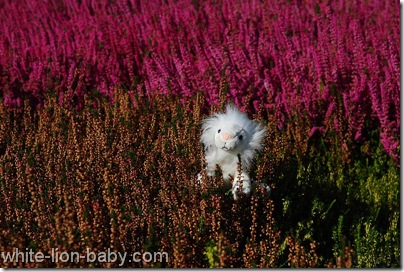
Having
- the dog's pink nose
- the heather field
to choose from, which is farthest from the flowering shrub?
the dog's pink nose

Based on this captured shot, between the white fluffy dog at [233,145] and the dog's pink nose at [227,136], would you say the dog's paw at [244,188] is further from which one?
the dog's pink nose at [227,136]

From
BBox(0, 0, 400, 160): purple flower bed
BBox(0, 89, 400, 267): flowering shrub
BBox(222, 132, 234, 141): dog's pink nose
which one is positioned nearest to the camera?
BBox(0, 89, 400, 267): flowering shrub

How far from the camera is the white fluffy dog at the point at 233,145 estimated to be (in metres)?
2.42

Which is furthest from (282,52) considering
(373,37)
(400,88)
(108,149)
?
(108,149)

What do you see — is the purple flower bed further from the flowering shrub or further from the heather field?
the flowering shrub

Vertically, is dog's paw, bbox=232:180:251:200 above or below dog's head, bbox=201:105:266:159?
below

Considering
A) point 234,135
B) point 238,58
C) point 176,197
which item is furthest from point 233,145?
point 238,58

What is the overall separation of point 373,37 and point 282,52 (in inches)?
21.7

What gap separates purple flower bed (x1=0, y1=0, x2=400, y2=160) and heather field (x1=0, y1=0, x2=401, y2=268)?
1cm

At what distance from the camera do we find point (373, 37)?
391 centimetres

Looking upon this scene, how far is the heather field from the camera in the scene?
7.59ft

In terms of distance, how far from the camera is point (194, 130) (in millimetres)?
2910

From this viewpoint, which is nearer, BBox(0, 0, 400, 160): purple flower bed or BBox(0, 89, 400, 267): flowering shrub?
BBox(0, 89, 400, 267): flowering shrub

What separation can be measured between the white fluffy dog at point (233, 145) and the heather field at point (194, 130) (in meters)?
0.06
